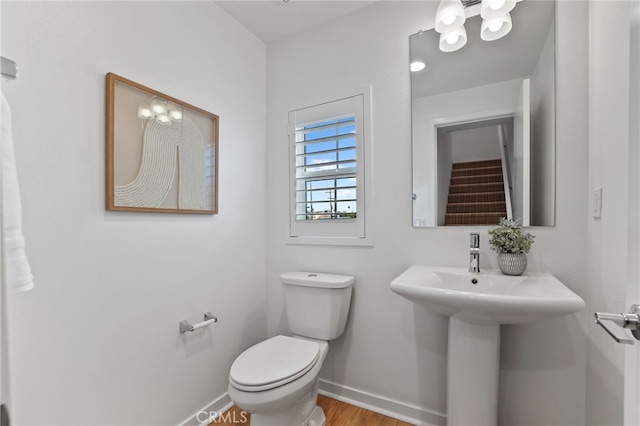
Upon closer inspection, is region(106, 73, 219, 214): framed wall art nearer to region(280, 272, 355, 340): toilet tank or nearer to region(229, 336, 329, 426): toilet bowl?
region(280, 272, 355, 340): toilet tank

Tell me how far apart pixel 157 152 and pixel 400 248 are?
4.34 ft

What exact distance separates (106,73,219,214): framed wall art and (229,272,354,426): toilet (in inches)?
28.7

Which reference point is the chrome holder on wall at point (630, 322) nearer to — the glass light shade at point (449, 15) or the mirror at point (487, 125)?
the mirror at point (487, 125)

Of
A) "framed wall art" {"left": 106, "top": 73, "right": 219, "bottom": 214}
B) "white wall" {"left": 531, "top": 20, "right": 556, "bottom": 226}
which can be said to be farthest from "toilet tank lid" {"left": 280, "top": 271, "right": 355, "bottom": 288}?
"white wall" {"left": 531, "top": 20, "right": 556, "bottom": 226}

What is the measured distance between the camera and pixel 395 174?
1.68 meters

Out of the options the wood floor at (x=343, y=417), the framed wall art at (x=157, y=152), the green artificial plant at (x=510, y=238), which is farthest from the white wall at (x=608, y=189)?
the framed wall art at (x=157, y=152)

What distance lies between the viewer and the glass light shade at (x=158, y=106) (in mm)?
1396

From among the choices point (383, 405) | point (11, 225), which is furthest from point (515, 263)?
point (11, 225)

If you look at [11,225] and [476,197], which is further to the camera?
[476,197]

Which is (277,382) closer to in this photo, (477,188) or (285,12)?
(477,188)

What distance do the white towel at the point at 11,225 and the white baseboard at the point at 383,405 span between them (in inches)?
65.4

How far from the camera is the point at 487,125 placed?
1504 millimetres

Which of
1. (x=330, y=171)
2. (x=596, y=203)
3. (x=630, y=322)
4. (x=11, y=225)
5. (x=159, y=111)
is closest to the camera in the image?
(x=630, y=322)

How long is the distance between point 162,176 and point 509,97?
1721 millimetres
